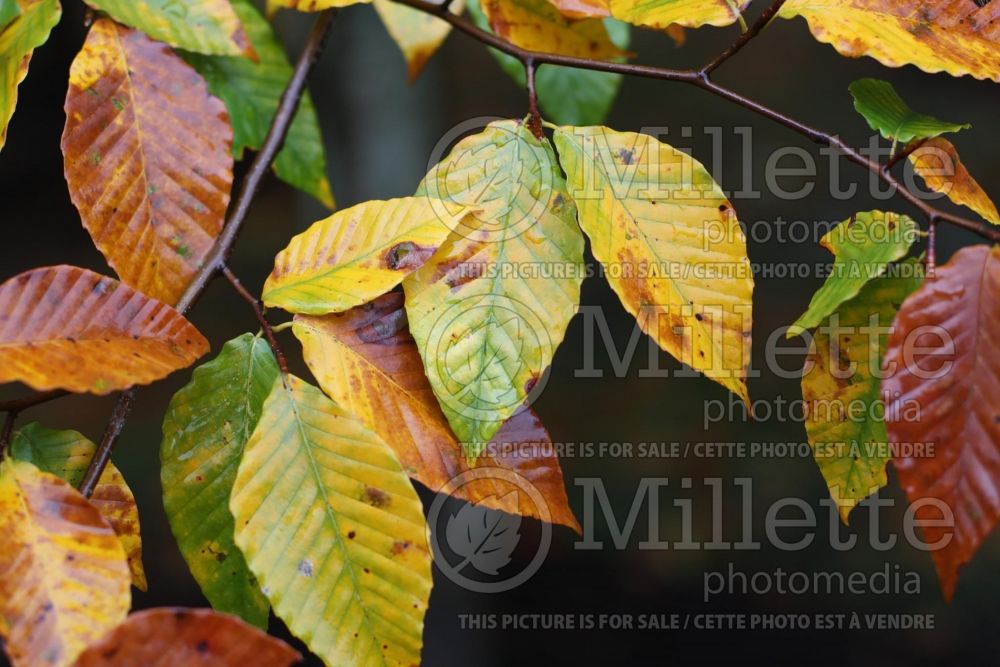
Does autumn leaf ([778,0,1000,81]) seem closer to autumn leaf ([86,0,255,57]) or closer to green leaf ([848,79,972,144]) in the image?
green leaf ([848,79,972,144])

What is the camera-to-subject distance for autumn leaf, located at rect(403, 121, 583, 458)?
439 millimetres

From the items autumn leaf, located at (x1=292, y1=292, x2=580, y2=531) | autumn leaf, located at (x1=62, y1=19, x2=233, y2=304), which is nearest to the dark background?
autumn leaf, located at (x1=62, y1=19, x2=233, y2=304)

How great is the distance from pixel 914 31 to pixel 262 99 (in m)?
0.49

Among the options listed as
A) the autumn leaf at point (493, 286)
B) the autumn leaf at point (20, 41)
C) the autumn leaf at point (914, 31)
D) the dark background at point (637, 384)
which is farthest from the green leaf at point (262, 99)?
the dark background at point (637, 384)

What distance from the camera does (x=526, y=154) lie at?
18.7 inches

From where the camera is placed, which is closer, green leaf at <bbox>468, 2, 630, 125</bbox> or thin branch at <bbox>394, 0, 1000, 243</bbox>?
thin branch at <bbox>394, 0, 1000, 243</bbox>

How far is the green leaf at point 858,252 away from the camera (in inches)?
16.2

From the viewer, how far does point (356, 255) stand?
46 cm

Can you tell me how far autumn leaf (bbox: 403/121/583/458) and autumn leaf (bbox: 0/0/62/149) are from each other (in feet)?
0.75

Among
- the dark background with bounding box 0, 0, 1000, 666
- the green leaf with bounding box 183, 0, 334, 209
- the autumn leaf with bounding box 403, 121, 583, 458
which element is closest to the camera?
the autumn leaf with bounding box 403, 121, 583, 458

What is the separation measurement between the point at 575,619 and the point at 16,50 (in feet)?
7.08

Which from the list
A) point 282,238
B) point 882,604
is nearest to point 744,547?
point 882,604

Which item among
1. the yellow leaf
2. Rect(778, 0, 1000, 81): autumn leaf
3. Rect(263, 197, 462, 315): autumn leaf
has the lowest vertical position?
Rect(263, 197, 462, 315): autumn leaf

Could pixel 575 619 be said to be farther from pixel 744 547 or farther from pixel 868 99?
pixel 868 99
